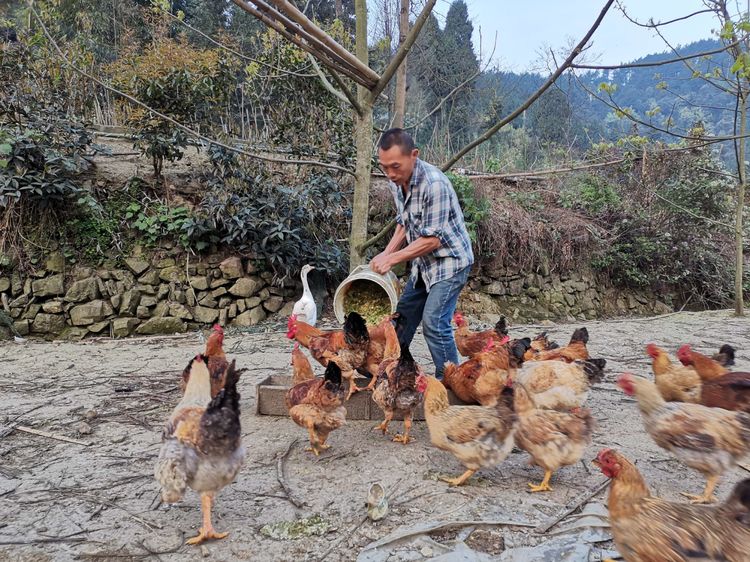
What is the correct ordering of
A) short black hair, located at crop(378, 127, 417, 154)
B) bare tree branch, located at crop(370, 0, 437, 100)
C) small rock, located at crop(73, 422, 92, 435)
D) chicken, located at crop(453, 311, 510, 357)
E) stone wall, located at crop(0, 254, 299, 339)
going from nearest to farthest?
short black hair, located at crop(378, 127, 417, 154) → small rock, located at crop(73, 422, 92, 435) → bare tree branch, located at crop(370, 0, 437, 100) → chicken, located at crop(453, 311, 510, 357) → stone wall, located at crop(0, 254, 299, 339)

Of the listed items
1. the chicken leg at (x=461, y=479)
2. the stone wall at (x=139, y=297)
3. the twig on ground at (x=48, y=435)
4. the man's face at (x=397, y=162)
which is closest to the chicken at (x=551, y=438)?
the chicken leg at (x=461, y=479)

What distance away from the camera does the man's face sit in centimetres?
330

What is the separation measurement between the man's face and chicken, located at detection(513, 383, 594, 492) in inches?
66.1

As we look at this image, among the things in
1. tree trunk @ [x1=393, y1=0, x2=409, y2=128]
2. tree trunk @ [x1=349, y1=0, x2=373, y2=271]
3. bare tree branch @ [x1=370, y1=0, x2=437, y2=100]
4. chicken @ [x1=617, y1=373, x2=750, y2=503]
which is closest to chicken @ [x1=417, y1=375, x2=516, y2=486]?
chicken @ [x1=617, y1=373, x2=750, y2=503]

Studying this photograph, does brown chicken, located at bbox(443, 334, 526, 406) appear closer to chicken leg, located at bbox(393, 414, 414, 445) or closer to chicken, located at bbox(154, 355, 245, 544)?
chicken leg, located at bbox(393, 414, 414, 445)

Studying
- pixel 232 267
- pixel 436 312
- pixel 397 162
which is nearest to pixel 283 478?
pixel 436 312

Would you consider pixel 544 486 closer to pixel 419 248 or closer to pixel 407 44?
pixel 419 248

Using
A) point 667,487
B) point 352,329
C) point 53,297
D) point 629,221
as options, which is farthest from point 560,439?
point 629,221

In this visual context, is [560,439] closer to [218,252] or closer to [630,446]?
[630,446]

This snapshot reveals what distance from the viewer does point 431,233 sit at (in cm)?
341

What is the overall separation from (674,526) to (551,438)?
→ 0.90 meters

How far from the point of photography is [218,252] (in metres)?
7.84

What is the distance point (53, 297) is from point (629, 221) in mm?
10894

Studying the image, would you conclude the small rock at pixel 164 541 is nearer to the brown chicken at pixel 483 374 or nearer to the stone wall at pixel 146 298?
the brown chicken at pixel 483 374
